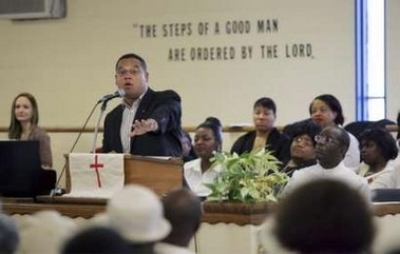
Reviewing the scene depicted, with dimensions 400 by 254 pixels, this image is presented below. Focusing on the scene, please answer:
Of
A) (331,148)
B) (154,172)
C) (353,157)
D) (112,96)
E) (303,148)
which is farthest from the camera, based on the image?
(353,157)

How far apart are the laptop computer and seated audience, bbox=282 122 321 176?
163 centimetres

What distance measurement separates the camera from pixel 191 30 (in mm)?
10062

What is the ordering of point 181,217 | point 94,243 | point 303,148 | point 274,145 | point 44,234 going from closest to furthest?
point 94,243, point 44,234, point 181,217, point 303,148, point 274,145

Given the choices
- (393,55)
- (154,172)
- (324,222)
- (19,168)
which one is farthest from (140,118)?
(393,55)

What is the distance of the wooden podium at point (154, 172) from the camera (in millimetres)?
4969

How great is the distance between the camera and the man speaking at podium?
18.5ft

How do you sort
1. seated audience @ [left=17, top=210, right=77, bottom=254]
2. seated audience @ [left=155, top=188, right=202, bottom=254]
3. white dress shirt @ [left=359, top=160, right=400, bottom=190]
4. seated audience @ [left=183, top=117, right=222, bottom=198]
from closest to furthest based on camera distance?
seated audience @ [left=17, top=210, right=77, bottom=254], seated audience @ [left=155, top=188, right=202, bottom=254], white dress shirt @ [left=359, top=160, right=400, bottom=190], seated audience @ [left=183, top=117, right=222, bottom=198]

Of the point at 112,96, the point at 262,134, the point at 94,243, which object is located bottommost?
the point at 262,134

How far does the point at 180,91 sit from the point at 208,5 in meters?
0.85

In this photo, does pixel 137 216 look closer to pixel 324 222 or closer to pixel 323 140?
pixel 324 222

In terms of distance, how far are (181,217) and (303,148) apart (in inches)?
151

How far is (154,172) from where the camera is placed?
497 centimetres

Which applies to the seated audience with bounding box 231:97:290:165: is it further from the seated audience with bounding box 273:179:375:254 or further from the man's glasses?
the seated audience with bounding box 273:179:375:254

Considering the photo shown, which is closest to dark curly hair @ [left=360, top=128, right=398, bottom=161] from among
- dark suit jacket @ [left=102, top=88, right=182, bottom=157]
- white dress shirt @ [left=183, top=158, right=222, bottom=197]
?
white dress shirt @ [left=183, top=158, right=222, bottom=197]
